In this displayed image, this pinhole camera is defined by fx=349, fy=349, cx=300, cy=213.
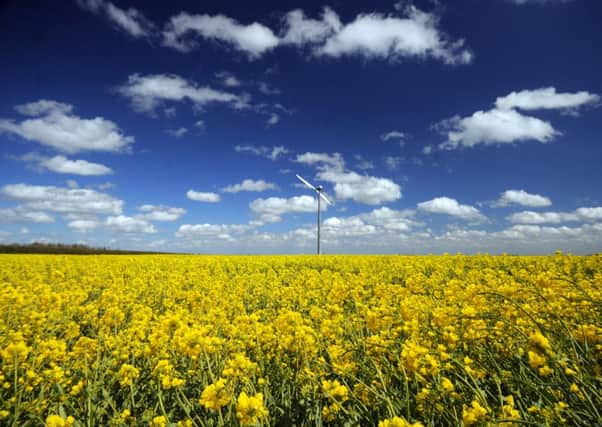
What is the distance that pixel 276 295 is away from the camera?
847 centimetres

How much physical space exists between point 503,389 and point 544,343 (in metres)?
2.22

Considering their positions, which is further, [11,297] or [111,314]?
[11,297]

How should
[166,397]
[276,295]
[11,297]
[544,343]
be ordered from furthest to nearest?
[276,295], [11,297], [166,397], [544,343]

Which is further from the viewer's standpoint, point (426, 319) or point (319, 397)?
point (426, 319)

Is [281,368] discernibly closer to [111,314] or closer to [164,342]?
[164,342]

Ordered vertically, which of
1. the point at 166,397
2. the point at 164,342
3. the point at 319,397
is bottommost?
the point at 166,397

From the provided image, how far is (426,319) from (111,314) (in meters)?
4.22

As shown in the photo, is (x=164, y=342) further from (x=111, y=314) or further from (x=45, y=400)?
(x=111, y=314)

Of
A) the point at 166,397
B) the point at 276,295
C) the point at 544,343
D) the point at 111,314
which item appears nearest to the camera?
the point at 544,343

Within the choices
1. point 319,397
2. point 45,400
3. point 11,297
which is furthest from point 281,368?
point 11,297

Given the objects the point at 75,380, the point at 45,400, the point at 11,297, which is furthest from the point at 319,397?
the point at 11,297

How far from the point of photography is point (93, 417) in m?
3.23

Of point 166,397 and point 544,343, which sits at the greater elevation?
point 544,343

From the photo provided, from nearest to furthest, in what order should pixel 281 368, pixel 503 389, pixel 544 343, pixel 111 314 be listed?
pixel 544 343
pixel 503 389
pixel 281 368
pixel 111 314
